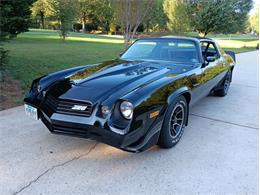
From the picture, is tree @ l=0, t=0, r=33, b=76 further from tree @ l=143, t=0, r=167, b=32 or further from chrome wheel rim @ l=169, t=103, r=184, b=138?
tree @ l=143, t=0, r=167, b=32

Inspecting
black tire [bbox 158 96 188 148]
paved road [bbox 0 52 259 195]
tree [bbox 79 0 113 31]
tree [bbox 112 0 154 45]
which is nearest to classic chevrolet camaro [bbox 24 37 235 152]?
black tire [bbox 158 96 188 148]

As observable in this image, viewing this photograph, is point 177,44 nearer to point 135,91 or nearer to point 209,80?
point 209,80

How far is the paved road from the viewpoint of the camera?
230cm

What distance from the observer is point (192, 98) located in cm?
354

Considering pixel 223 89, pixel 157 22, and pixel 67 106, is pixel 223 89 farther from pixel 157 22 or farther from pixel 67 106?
pixel 157 22

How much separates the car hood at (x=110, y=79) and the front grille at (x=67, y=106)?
51 millimetres

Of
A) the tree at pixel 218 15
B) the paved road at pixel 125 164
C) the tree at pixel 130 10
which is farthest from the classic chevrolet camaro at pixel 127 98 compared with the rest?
the tree at pixel 218 15

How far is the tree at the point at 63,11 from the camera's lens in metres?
18.8

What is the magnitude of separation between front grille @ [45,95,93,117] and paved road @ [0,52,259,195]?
58cm

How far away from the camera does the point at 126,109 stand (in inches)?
94.4

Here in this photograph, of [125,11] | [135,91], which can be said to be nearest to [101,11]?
[125,11]

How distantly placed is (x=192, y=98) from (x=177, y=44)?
44.4 inches

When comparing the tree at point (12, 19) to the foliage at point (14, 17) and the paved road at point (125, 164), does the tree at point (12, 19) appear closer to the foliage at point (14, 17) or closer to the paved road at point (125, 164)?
the foliage at point (14, 17)

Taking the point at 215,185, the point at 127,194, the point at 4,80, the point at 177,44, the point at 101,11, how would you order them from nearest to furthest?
the point at 127,194
the point at 215,185
the point at 177,44
the point at 4,80
the point at 101,11
